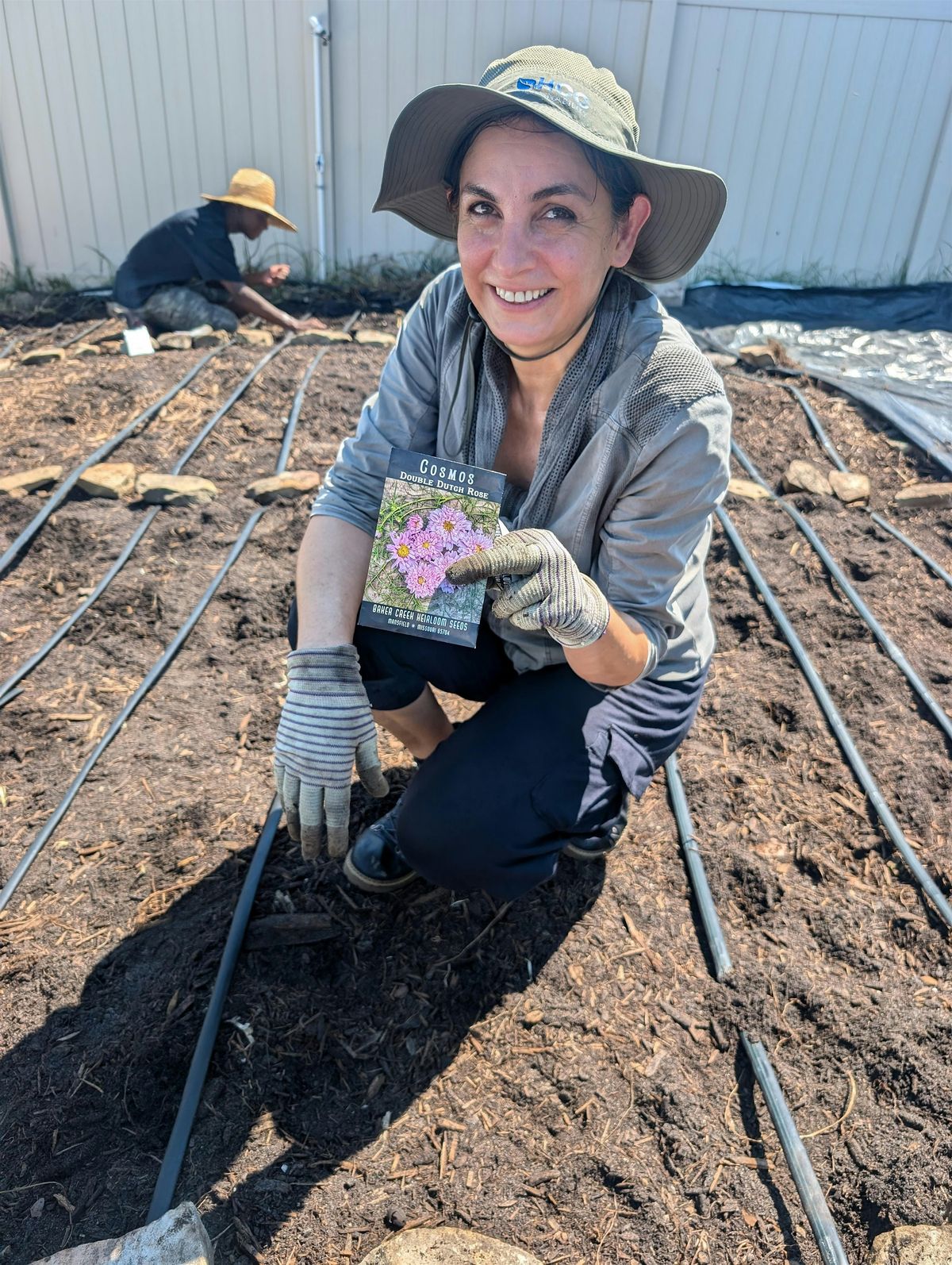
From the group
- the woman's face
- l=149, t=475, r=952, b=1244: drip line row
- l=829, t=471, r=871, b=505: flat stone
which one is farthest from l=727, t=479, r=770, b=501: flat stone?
the woman's face

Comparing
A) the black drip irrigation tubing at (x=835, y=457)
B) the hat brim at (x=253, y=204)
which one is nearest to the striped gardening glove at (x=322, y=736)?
the black drip irrigation tubing at (x=835, y=457)

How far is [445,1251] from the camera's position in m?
1.41

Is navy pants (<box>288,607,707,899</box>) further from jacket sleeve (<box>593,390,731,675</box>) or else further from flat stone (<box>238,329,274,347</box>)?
flat stone (<box>238,329,274,347</box>)

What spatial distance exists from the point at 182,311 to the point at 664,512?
4.74 metres

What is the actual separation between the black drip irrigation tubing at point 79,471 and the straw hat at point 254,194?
1.61 metres

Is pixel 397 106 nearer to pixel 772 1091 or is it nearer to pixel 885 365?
pixel 885 365

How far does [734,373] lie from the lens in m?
4.89

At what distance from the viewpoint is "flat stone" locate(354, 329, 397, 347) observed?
534 cm

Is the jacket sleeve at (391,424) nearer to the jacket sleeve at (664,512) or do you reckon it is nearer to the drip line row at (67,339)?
the jacket sleeve at (664,512)

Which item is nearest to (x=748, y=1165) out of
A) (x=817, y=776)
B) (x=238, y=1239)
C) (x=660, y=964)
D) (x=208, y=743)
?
(x=660, y=964)

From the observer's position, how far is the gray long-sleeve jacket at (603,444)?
1.61 m

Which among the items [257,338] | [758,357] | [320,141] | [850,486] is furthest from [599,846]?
[320,141]

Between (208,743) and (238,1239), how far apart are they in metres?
1.23

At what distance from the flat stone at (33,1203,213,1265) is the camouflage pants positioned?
508 cm
